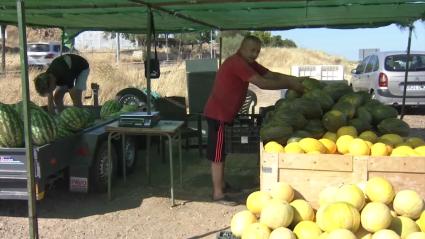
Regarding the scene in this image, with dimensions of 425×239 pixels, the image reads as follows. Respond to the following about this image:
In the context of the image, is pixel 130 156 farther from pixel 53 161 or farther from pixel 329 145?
pixel 329 145

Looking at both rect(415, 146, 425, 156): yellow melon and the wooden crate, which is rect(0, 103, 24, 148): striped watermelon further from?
rect(415, 146, 425, 156): yellow melon

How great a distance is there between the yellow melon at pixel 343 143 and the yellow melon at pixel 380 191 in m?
0.81

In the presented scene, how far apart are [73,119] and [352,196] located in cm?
405

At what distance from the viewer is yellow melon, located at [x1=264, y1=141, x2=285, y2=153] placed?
4098 millimetres

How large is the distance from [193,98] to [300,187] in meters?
6.54

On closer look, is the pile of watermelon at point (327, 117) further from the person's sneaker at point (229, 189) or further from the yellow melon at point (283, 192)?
the person's sneaker at point (229, 189)

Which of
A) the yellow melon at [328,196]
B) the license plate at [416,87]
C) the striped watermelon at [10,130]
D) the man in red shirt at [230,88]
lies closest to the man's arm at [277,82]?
the man in red shirt at [230,88]

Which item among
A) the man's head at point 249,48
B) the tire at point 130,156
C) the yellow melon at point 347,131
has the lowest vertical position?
the tire at point 130,156

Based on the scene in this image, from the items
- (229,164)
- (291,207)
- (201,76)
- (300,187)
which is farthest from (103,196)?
(201,76)

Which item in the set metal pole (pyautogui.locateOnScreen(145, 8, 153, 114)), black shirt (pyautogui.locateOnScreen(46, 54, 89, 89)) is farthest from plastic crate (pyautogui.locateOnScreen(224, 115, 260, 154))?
black shirt (pyautogui.locateOnScreen(46, 54, 89, 89))

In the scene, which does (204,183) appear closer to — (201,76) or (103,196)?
(103,196)

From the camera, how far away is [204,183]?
7.13m

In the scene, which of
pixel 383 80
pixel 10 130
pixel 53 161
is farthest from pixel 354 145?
pixel 383 80

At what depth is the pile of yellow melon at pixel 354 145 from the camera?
3988 millimetres
